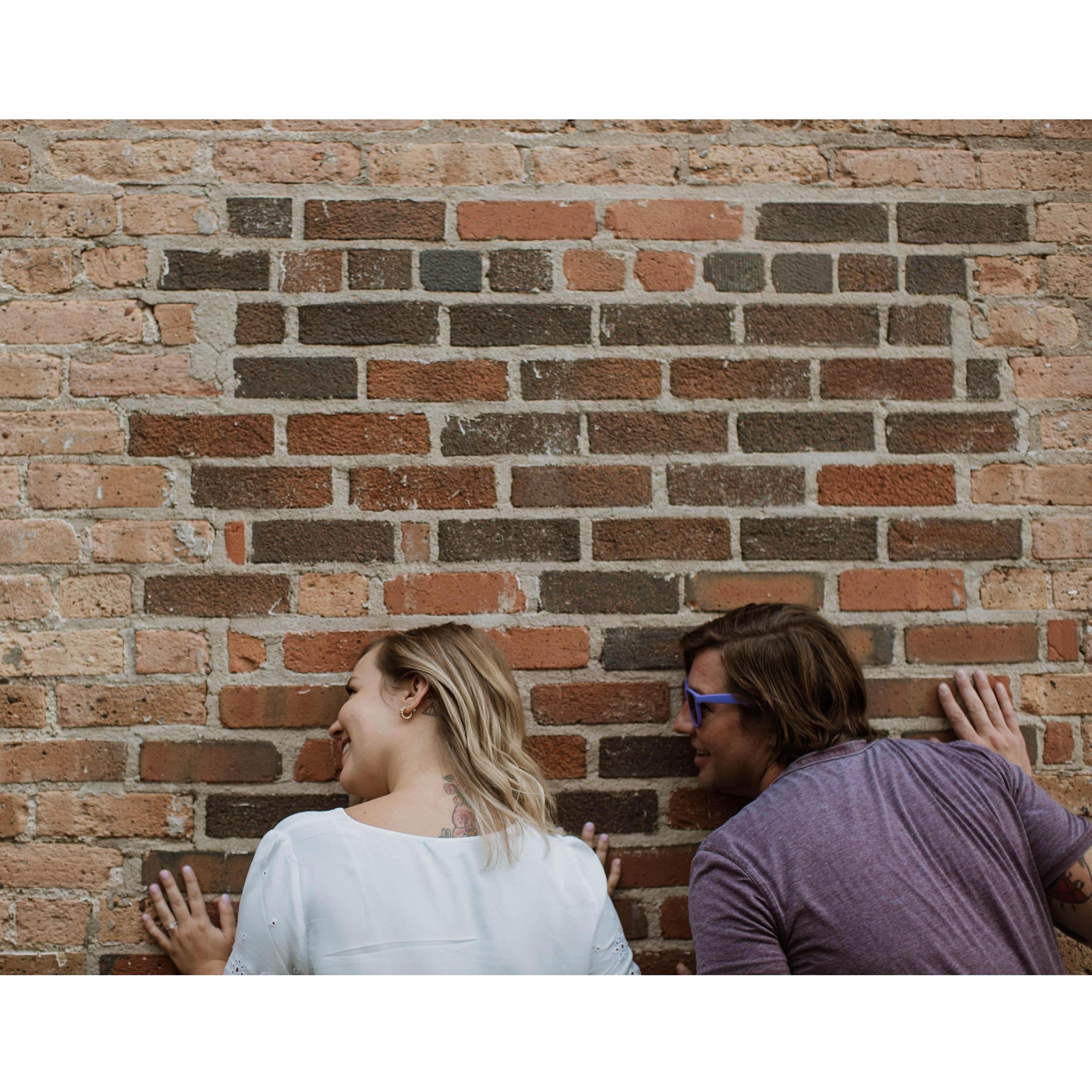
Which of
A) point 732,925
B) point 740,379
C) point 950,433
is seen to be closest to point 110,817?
point 732,925

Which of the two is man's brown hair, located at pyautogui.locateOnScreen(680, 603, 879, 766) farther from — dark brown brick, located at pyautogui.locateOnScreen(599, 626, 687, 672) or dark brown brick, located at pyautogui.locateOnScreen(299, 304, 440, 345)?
dark brown brick, located at pyautogui.locateOnScreen(299, 304, 440, 345)

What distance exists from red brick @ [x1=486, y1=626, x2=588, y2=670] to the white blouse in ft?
1.32

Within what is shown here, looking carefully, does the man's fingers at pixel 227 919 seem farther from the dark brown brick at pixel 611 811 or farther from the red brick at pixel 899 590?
the red brick at pixel 899 590

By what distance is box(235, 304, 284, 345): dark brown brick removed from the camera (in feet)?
5.64

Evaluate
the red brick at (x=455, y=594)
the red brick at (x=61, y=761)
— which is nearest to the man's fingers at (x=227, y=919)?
the red brick at (x=61, y=761)

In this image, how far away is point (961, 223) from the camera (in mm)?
1781

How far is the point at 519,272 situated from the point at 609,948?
4.66ft

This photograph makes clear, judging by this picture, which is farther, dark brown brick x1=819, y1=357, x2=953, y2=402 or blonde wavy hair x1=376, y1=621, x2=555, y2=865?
dark brown brick x1=819, y1=357, x2=953, y2=402

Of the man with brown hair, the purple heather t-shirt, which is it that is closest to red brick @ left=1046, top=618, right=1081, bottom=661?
the man with brown hair

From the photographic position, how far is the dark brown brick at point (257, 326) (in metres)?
1.72

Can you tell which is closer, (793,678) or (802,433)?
(793,678)

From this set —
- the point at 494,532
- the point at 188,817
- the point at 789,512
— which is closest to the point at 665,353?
the point at 789,512

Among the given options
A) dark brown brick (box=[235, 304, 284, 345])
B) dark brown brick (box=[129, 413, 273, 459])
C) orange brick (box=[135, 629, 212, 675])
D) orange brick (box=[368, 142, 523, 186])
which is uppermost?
orange brick (box=[368, 142, 523, 186])

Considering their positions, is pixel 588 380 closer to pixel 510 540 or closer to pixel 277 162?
pixel 510 540
